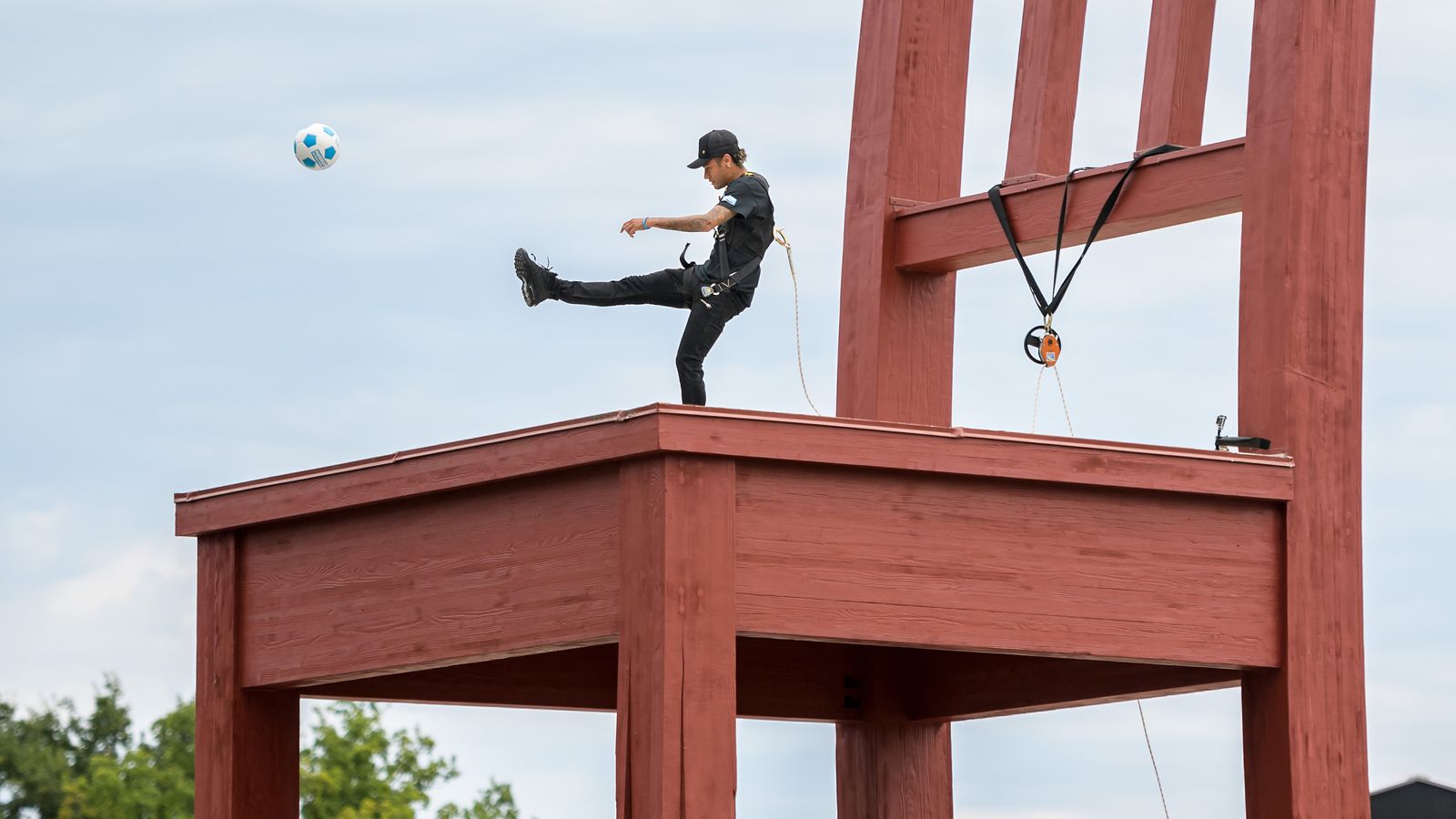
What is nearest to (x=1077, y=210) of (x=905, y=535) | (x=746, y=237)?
(x=746, y=237)

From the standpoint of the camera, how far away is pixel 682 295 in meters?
9.13

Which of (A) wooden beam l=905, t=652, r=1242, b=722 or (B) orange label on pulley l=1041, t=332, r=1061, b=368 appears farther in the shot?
(B) orange label on pulley l=1041, t=332, r=1061, b=368

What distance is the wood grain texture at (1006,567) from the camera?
24.1ft

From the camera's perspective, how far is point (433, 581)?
25.8 feet

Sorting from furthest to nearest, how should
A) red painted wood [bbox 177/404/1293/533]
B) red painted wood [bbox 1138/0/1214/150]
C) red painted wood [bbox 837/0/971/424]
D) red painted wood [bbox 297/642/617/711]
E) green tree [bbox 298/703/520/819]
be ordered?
1. green tree [bbox 298/703/520/819]
2. red painted wood [bbox 837/0/971/424]
3. red painted wood [bbox 1138/0/1214/150]
4. red painted wood [bbox 297/642/617/711]
5. red painted wood [bbox 177/404/1293/533]

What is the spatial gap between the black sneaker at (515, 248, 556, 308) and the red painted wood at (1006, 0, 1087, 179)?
2193mm

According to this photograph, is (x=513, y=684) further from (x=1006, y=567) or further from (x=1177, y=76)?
(x=1177, y=76)

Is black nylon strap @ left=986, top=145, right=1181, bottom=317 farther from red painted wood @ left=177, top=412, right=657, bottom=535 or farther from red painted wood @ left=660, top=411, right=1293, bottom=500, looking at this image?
red painted wood @ left=177, top=412, right=657, bottom=535

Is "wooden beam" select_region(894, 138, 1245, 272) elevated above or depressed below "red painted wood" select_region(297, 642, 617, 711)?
above

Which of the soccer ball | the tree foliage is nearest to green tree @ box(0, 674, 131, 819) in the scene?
the tree foliage

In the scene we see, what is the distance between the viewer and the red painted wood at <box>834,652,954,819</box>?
10078 millimetres

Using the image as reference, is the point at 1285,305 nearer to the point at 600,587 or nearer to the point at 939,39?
the point at 939,39

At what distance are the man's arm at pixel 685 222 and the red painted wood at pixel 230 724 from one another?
200 centimetres

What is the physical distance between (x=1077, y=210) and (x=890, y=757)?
2620mm
